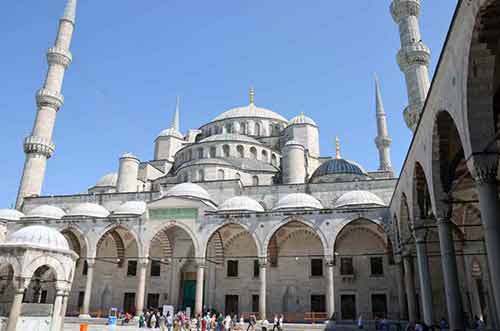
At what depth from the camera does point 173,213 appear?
17688 millimetres

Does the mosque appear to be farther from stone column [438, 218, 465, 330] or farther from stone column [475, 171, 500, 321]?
stone column [475, 171, 500, 321]

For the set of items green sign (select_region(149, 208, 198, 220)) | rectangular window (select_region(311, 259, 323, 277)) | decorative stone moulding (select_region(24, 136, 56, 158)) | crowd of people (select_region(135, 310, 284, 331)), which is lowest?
crowd of people (select_region(135, 310, 284, 331))

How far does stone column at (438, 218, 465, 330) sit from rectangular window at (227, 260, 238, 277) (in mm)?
12321

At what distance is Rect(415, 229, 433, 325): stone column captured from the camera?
32.0 feet

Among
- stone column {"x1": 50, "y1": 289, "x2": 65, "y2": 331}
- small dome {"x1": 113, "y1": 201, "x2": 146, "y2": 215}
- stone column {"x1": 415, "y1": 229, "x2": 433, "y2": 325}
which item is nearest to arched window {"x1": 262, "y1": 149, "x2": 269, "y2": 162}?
small dome {"x1": 113, "y1": 201, "x2": 146, "y2": 215}

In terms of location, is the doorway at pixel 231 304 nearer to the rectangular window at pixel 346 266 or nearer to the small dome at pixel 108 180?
the rectangular window at pixel 346 266

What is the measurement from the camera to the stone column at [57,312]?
9.27 m

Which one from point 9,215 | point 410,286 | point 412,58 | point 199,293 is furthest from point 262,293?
point 9,215

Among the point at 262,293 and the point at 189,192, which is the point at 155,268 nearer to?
the point at 189,192

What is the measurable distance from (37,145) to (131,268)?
8.95 meters

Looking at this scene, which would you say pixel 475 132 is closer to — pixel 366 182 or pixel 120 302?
pixel 366 182

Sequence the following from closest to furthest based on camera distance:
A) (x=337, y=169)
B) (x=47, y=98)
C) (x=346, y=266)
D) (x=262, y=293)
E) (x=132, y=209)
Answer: (x=262, y=293), (x=346, y=266), (x=132, y=209), (x=337, y=169), (x=47, y=98)

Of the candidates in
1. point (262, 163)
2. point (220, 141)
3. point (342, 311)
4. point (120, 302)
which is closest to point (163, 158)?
point (220, 141)

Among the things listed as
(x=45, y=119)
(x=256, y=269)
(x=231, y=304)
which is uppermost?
(x=45, y=119)
